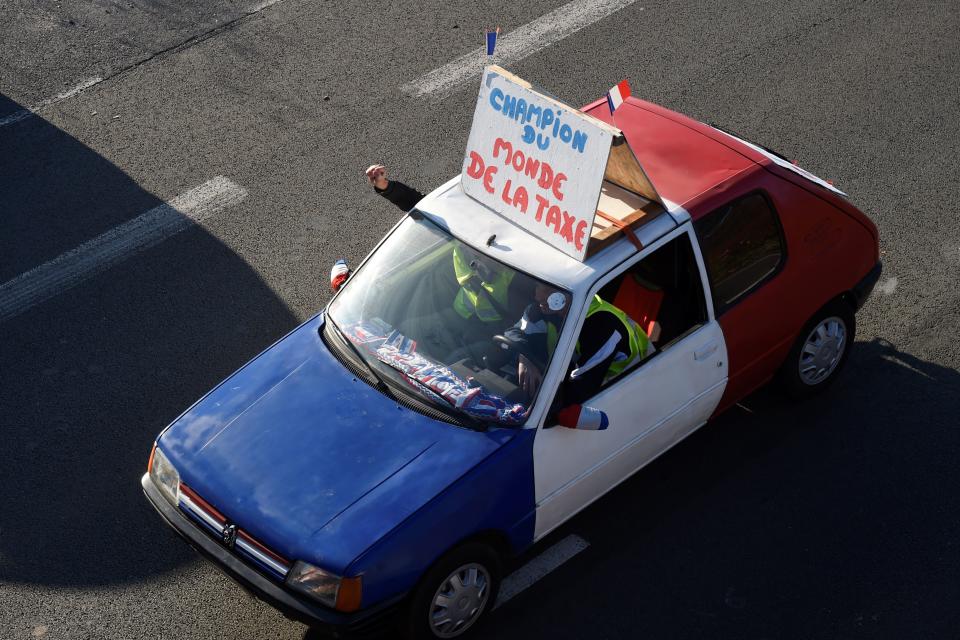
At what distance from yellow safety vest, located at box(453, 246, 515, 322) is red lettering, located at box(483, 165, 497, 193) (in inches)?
14.4

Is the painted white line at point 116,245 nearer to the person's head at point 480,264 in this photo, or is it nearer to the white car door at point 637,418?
the person's head at point 480,264

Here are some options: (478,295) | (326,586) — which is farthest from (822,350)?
(326,586)

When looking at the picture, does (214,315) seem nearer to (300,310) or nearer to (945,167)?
(300,310)

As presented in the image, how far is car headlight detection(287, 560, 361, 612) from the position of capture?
4.72 metres

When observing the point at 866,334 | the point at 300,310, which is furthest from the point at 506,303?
the point at 866,334

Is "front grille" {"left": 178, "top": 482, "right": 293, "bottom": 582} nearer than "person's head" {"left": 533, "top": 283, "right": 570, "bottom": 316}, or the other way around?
"front grille" {"left": 178, "top": 482, "right": 293, "bottom": 582}

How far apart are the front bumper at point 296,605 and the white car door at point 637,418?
99 centimetres

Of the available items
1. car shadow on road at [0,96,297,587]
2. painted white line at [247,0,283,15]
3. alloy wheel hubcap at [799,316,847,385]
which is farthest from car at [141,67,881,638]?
painted white line at [247,0,283,15]

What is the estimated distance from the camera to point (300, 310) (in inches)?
301

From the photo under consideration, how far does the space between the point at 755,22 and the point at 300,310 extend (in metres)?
5.75

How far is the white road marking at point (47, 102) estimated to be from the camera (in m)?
9.59

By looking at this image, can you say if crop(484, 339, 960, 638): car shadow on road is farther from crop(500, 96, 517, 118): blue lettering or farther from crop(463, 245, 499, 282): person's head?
crop(500, 96, 517, 118): blue lettering

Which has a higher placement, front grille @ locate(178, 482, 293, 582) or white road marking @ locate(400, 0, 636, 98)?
white road marking @ locate(400, 0, 636, 98)

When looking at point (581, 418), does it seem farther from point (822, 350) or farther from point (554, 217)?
point (822, 350)
